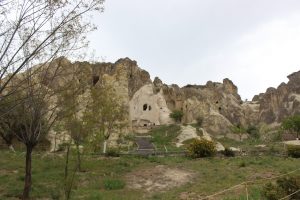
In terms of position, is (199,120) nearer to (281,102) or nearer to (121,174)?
(281,102)

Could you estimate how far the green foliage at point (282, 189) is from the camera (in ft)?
48.7

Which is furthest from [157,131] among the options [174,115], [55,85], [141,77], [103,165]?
[55,85]

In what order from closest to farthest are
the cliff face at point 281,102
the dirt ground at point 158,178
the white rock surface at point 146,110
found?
1. the dirt ground at point 158,178
2. the white rock surface at point 146,110
3. the cliff face at point 281,102

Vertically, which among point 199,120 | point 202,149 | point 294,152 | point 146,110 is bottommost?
point 294,152

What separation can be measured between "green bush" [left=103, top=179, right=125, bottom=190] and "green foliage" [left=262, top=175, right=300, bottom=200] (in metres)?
8.89

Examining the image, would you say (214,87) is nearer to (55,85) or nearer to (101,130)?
(101,130)

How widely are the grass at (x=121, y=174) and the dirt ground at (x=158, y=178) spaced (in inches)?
20.2

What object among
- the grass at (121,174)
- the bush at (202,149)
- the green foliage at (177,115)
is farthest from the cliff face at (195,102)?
Result: the grass at (121,174)

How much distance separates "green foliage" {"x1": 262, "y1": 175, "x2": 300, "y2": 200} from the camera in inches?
584

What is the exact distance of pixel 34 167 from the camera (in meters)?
26.1

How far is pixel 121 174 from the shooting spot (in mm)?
25469

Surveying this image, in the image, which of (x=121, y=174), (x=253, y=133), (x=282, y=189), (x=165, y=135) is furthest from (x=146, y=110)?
(x=282, y=189)

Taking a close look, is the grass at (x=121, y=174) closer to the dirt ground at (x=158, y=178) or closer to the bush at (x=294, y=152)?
the dirt ground at (x=158, y=178)

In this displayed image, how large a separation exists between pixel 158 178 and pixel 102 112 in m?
8.06
